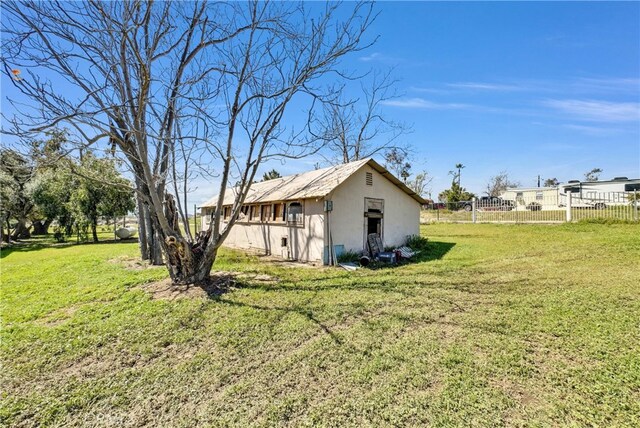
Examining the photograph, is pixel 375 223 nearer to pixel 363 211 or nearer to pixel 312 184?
pixel 363 211

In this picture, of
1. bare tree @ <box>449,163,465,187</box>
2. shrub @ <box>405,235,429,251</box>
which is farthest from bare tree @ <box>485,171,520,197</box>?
shrub @ <box>405,235,429,251</box>

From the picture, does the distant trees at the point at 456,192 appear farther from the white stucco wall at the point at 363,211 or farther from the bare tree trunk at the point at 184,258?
the bare tree trunk at the point at 184,258

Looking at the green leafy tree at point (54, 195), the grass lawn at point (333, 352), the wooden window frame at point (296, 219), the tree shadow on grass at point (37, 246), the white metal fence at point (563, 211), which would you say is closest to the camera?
the grass lawn at point (333, 352)

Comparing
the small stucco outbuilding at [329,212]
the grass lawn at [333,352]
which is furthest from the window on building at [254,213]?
the grass lawn at [333,352]

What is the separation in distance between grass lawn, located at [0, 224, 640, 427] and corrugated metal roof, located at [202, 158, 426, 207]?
363 cm

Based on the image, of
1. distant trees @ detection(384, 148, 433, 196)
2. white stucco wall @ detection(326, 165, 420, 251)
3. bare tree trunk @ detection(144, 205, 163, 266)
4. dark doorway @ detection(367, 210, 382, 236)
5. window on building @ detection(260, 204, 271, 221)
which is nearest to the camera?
bare tree trunk @ detection(144, 205, 163, 266)

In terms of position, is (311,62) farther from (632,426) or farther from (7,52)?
(632,426)

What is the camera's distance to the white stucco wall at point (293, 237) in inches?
393

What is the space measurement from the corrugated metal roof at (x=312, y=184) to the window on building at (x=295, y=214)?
0.32 meters

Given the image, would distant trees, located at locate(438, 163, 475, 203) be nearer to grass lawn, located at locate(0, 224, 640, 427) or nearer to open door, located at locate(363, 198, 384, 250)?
open door, located at locate(363, 198, 384, 250)

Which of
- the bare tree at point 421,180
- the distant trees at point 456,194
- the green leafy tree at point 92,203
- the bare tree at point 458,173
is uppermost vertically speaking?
the bare tree at point 458,173

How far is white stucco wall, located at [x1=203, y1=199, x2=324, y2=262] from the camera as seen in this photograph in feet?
32.7

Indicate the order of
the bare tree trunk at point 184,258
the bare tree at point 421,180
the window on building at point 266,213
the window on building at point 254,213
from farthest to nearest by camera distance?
the bare tree at point 421,180 → the window on building at point 254,213 → the window on building at point 266,213 → the bare tree trunk at point 184,258

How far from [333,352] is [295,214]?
7.32 m
